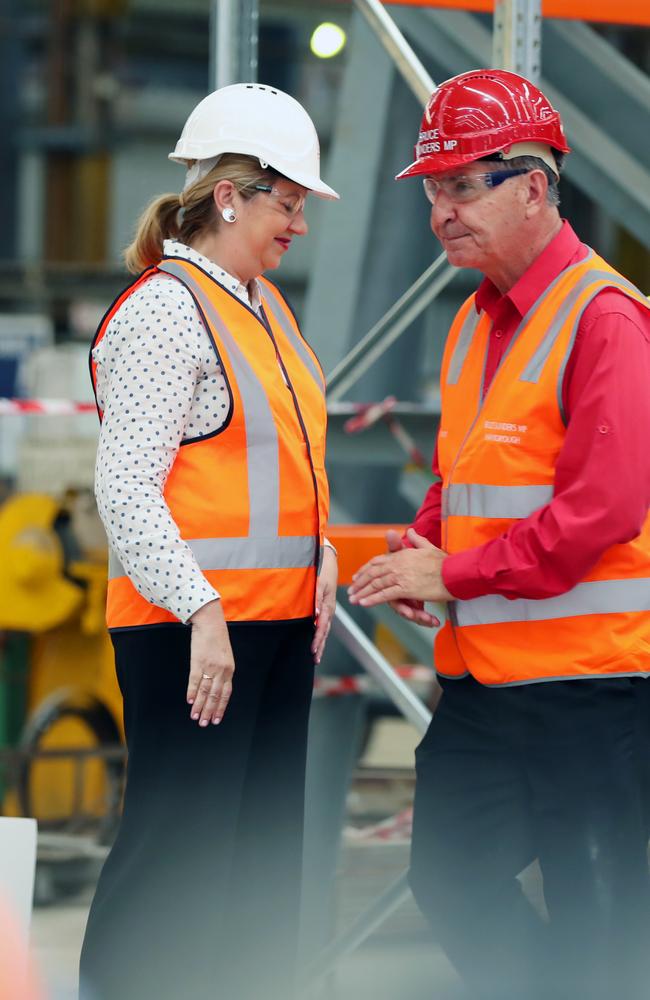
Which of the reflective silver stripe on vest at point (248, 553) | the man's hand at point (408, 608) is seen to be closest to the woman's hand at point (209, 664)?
the reflective silver stripe on vest at point (248, 553)

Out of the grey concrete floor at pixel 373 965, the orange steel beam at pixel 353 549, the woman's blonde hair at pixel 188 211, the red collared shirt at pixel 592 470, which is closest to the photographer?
the red collared shirt at pixel 592 470

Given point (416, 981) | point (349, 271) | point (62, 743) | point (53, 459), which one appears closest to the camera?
point (416, 981)

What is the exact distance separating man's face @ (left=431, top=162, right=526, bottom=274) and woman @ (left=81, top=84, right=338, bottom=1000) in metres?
0.25

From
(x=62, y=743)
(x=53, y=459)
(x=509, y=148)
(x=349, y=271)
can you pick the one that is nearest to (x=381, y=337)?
(x=349, y=271)

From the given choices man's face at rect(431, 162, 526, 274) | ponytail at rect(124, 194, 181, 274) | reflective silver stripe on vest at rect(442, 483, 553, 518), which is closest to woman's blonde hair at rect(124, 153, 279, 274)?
ponytail at rect(124, 194, 181, 274)

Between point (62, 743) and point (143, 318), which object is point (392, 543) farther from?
point (62, 743)

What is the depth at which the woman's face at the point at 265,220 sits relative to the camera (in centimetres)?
271

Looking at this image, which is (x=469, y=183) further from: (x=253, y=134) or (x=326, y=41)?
(x=326, y=41)

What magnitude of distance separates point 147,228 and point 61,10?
16723 mm

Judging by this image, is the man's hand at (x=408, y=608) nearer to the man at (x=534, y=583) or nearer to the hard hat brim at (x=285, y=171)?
the man at (x=534, y=583)

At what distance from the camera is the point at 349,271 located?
4.66 m

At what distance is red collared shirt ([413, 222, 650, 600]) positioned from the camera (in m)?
2.47

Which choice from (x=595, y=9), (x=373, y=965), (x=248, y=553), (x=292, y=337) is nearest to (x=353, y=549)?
(x=292, y=337)

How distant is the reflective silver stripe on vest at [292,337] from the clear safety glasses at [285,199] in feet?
0.70
